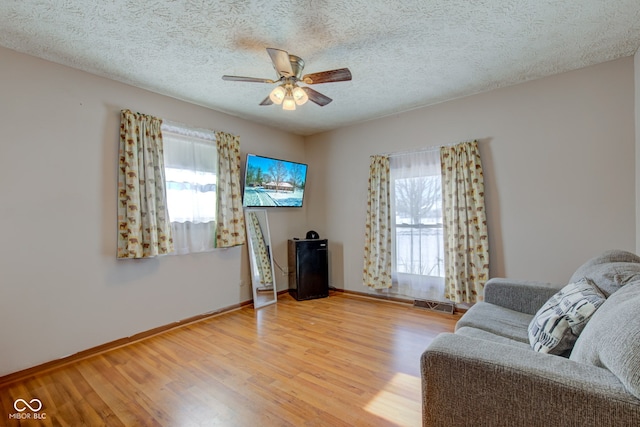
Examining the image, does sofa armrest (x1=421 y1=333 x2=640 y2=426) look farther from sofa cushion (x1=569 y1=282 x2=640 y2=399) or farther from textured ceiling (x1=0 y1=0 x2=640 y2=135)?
textured ceiling (x1=0 y1=0 x2=640 y2=135)

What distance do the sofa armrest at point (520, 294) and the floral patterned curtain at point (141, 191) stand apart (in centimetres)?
303

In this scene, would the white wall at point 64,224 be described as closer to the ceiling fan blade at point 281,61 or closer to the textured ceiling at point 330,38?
the textured ceiling at point 330,38

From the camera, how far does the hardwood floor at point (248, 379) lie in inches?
69.9

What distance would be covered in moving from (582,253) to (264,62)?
3437 millimetres

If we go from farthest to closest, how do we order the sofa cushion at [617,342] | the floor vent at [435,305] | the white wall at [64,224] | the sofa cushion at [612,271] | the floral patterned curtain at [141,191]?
the floor vent at [435,305] < the floral patterned curtain at [141,191] < the white wall at [64,224] < the sofa cushion at [612,271] < the sofa cushion at [617,342]

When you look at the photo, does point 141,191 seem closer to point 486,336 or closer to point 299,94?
point 299,94

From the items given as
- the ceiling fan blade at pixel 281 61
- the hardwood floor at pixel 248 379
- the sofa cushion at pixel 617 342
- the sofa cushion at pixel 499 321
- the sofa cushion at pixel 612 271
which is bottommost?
the hardwood floor at pixel 248 379

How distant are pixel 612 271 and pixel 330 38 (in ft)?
7.58

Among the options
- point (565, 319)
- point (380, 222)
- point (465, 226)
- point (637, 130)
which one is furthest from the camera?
point (380, 222)

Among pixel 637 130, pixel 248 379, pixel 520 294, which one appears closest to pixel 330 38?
pixel 520 294

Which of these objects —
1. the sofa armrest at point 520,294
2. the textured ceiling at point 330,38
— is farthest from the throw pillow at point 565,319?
the textured ceiling at point 330,38

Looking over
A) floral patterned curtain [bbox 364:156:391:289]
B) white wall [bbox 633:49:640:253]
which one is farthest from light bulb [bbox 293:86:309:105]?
white wall [bbox 633:49:640:253]

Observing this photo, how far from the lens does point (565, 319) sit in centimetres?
140

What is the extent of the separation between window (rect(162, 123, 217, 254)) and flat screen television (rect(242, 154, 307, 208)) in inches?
19.9
